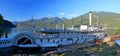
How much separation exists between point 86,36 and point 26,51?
30594mm

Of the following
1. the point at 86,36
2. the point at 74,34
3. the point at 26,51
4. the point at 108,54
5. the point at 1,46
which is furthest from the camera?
the point at 86,36

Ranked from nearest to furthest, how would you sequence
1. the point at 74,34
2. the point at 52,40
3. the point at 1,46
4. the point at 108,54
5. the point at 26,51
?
the point at 108,54
the point at 1,46
the point at 26,51
the point at 52,40
the point at 74,34

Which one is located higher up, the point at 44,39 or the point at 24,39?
the point at 24,39

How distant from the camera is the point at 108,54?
118 feet

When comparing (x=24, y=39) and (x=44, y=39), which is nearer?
(x=24, y=39)

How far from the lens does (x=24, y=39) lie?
49625mm

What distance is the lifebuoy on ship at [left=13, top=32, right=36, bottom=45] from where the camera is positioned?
158 ft

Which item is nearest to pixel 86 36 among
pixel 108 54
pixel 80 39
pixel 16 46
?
pixel 80 39

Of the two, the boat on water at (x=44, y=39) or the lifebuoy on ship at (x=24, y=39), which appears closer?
the boat on water at (x=44, y=39)

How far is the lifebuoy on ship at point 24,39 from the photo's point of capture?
158 ft

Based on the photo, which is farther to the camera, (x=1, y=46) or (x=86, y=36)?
(x=86, y=36)

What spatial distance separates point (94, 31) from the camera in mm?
84875

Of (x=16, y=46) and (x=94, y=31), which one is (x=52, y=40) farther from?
(x=94, y=31)

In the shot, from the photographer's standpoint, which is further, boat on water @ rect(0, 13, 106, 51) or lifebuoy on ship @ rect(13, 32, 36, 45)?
lifebuoy on ship @ rect(13, 32, 36, 45)
